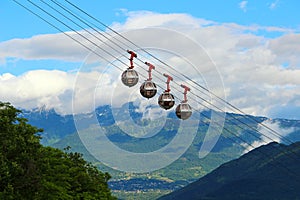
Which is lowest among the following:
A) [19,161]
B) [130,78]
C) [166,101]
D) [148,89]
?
[148,89]

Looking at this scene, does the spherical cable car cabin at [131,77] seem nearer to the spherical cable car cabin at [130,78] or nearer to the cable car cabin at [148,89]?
the spherical cable car cabin at [130,78]

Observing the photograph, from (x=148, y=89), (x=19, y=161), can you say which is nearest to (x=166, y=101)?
(x=148, y=89)

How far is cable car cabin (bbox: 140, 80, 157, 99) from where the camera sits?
1419 inches

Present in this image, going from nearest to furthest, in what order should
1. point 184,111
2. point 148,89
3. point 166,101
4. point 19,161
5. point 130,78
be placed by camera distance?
point 130,78 < point 148,89 < point 166,101 < point 184,111 < point 19,161

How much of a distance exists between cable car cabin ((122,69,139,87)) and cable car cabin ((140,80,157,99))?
0.70 meters

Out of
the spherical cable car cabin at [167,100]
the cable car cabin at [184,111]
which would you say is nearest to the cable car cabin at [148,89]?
the spherical cable car cabin at [167,100]

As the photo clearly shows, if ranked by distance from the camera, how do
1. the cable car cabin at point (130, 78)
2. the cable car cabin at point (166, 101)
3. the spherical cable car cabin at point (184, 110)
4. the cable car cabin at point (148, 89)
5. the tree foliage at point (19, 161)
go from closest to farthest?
the cable car cabin at point (130, 78), the cable car cabin at point (148, 89), the cable car cabin at point (166, 101), the spherical cable car cabin at point (184, 110), the tree foliage at point (19, 161)

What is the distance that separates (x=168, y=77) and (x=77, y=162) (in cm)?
7386

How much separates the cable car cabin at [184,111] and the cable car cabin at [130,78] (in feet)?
16.8

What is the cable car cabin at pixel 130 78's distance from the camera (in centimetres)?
3591

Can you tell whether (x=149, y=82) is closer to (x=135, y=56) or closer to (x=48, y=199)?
(x=135, y=56)

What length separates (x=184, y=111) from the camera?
3934cm

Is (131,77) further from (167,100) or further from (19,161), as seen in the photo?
(19,161)

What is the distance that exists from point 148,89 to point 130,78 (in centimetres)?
143
